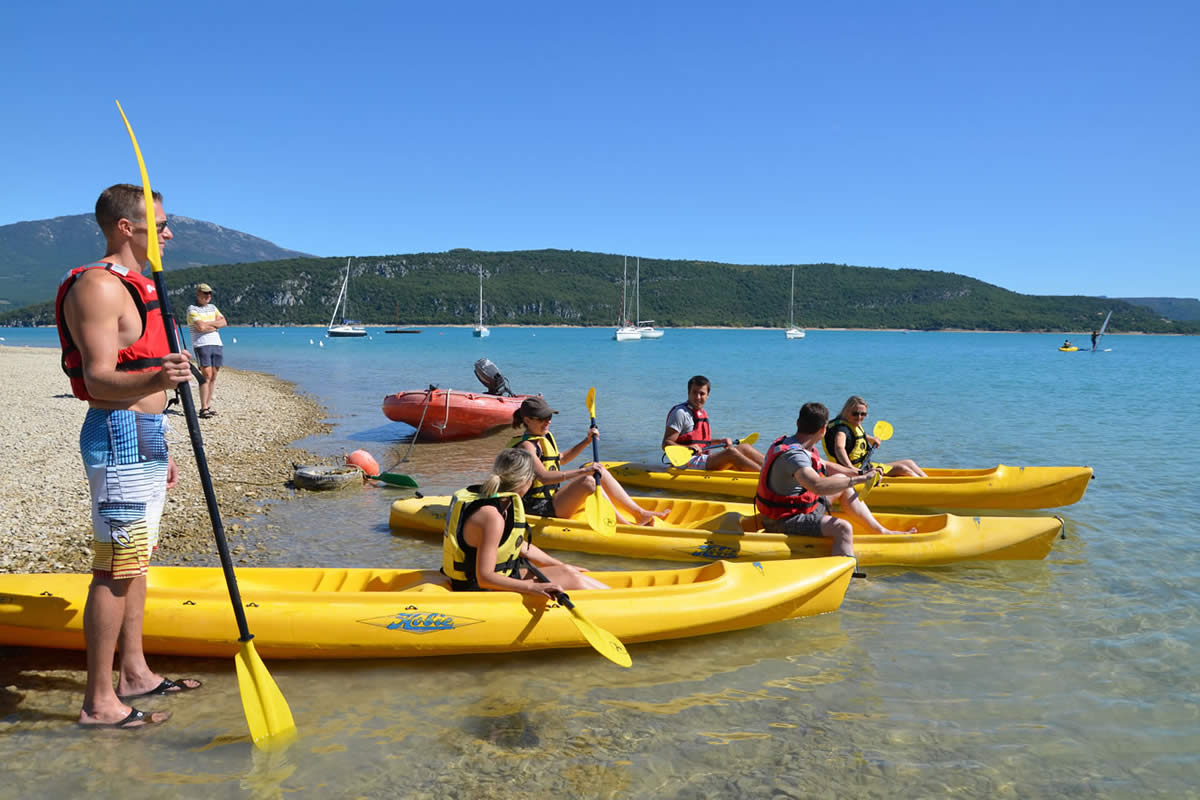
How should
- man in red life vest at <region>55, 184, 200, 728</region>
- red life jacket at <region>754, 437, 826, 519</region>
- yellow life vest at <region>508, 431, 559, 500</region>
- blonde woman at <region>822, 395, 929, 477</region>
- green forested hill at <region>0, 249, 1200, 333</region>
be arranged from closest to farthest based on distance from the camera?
man in red life vest at <region>55, 184, 200, 728</region> → red life jacket at <region>754, 437, 826, 519</region> → yellow life vest at <region>508, 431, 559, 500</region> → blonde woman at <region>822, 395, 929, 477</region> → green forested hill at <region>0, 249, 1200, 333</region>

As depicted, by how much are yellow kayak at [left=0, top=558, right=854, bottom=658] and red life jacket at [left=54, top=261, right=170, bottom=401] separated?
1.55m

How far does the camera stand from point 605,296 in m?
118

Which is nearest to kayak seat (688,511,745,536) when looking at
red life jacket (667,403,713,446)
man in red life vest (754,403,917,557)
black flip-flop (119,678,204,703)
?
man in red life vest (754,403,917,557)

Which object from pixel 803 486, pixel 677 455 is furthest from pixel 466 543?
pixel 677 455

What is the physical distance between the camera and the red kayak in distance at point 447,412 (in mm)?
12438

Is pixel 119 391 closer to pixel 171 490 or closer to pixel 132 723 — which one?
pixel 132 723

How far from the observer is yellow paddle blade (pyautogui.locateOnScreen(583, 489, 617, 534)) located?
20.6 ft

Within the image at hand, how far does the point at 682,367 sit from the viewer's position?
40.3m

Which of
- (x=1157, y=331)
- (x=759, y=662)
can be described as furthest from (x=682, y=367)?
(x=1157, y=331)

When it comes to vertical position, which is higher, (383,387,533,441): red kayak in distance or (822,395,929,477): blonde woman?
(822,395,929,477): blonde woman

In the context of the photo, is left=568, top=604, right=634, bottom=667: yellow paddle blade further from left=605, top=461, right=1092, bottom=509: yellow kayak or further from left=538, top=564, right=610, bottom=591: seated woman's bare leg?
left=605, top=461, right=1092, bottom=509: yellow kayak

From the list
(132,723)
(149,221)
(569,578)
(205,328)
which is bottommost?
(132,723)

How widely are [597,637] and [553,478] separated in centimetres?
216

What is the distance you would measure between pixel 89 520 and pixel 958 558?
22.6 feet
